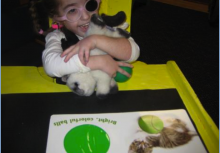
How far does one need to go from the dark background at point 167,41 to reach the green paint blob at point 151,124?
0.60 meters

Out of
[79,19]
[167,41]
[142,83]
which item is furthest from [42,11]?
[167,41]

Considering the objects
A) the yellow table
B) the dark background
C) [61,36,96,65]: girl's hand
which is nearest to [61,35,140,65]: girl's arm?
[61,36,96,65]: girl's hand

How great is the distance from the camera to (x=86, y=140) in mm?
→ 423

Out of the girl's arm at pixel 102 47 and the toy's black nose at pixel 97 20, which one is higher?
the toy's black nose at pixel 97 20

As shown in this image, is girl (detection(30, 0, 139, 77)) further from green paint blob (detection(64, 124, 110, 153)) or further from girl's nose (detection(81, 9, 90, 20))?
green paint blob (detection(64, 124, 110, 153))

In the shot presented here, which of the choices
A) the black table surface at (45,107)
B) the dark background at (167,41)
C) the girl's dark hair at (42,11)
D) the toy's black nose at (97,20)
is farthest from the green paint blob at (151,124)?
the dark background at (167,41)

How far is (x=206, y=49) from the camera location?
1416mm

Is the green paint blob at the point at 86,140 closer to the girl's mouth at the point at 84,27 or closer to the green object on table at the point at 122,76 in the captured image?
the green object on table at the point at 122,76

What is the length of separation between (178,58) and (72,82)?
997 mm

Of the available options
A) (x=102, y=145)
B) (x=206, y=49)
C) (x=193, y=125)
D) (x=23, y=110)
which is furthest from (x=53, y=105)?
(x=206, y=49)

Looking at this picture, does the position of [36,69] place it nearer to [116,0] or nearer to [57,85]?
[57,85]

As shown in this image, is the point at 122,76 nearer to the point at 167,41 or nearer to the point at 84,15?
the point at 84,15

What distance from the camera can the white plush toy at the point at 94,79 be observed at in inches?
19.5

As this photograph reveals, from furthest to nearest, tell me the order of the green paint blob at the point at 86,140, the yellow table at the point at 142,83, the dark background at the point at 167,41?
the dark background at the point at 167,41 < the yellow table at the point at 142,83 < the green paint blob at the point at 86,140
